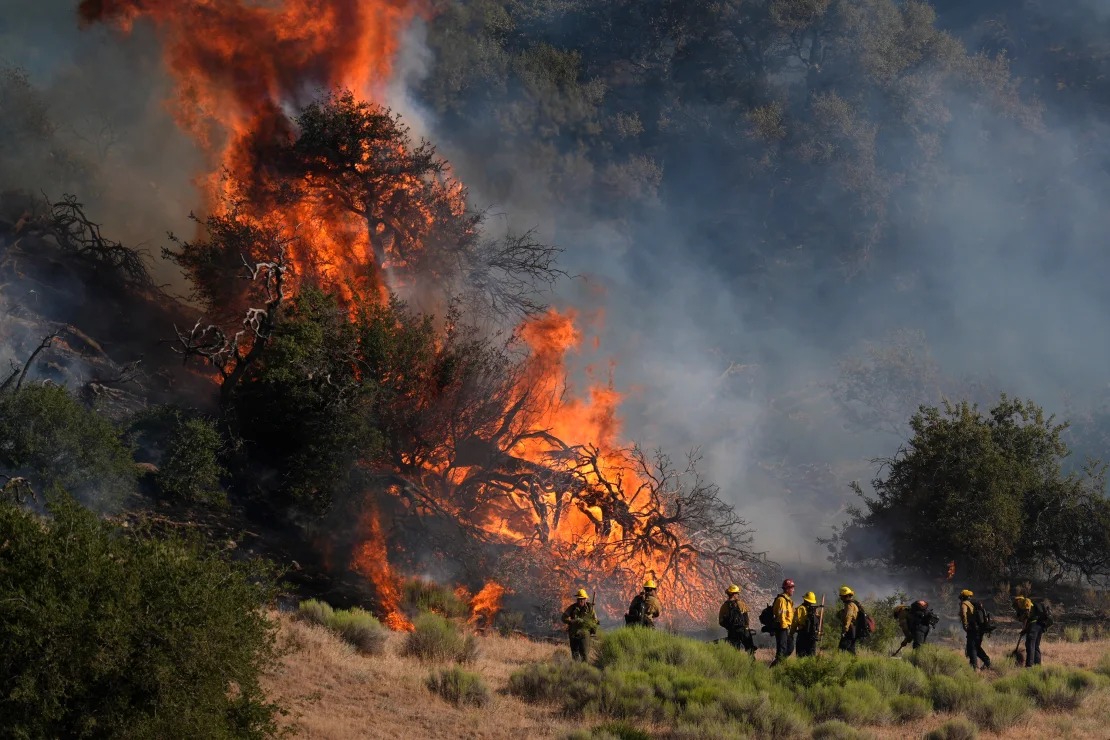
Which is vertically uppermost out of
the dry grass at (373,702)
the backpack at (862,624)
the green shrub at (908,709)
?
the backpack at (862,624)

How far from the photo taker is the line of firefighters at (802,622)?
19.7 meters

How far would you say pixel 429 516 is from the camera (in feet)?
90.7

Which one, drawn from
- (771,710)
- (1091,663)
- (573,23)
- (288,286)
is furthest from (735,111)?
(771,710)

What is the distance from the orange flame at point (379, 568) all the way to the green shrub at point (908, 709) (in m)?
10.3

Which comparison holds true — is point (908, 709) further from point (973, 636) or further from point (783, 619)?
point (973, 636)

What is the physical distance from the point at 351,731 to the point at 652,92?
7520cm

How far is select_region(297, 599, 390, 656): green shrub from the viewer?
18734mm

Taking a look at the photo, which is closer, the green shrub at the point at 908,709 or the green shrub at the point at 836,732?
the green shrub at the point at 836,732

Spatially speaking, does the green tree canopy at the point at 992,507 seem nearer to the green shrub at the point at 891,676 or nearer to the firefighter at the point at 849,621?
the firefighter at the point at 849,621

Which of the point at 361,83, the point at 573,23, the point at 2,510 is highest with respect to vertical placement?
the point at 573,23

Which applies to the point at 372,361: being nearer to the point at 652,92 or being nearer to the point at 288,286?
the point at 288,286

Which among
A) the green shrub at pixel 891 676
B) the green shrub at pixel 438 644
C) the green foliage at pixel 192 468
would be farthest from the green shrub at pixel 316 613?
the green shrub at pixel 891 676

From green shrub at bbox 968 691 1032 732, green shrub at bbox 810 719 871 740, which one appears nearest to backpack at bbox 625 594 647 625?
green shrub at bbox 810 719 871 740

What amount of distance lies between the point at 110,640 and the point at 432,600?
13.7 m
